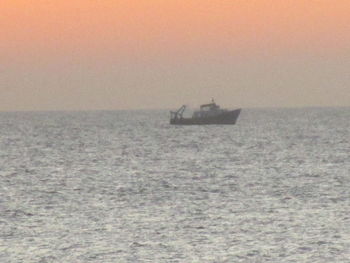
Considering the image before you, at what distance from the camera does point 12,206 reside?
54062mm

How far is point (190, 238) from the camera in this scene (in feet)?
135

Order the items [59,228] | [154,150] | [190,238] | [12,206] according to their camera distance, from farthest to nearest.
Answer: [154,150] < [12,206] < [59,228] < [190,238]

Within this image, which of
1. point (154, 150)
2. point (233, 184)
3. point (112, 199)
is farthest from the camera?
point (154, 150)

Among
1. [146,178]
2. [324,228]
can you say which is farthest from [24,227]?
[146,178]

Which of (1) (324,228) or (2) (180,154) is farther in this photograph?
(2) (180,154)

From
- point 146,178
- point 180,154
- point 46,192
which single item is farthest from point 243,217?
point 180,154

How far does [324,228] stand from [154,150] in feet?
255

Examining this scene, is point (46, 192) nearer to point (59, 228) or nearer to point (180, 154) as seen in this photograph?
point (59, 228)

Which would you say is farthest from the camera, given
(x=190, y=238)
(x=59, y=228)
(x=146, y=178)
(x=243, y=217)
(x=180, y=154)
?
(x=180, y=154)

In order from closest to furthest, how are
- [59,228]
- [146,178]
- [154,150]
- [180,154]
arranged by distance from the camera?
[59,228] → [146,178] → [180,154] → [154,150]

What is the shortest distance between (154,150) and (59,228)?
250ft

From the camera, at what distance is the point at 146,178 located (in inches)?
2985

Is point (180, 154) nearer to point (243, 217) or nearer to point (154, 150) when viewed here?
point (154, 150)

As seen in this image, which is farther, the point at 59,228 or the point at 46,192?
the point at 46,192
